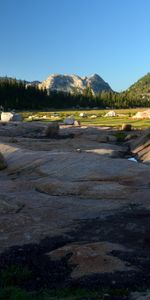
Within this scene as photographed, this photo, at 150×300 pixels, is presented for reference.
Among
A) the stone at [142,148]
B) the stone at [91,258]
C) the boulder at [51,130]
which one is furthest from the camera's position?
the boulder at [51,130]

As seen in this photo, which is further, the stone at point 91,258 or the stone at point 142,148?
the stone at point 142,148

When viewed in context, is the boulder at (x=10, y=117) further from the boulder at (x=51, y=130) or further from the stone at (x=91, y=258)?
the stone at (x=91, y=258)

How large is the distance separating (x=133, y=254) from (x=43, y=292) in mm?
5376

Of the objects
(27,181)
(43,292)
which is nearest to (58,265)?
(43,292)

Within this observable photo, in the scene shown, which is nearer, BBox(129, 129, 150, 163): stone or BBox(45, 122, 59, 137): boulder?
BBox(129, 129, 150, 163): stone

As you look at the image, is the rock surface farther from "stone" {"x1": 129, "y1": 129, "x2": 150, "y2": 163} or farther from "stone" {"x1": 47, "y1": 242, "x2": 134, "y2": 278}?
"stone" {"x1": 129, "y1": 129, "x2": 150, "y2": 163}

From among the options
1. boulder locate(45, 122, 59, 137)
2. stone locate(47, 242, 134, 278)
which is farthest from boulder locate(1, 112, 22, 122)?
stone locate(47, 242, 134, 278)

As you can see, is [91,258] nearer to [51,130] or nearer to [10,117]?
[51,130]

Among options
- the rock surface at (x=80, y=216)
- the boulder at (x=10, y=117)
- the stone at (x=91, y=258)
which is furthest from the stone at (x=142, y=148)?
the boulder at (x=10, y=117)

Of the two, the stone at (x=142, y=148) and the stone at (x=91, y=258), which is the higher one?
the stone at (x=91, y=258)

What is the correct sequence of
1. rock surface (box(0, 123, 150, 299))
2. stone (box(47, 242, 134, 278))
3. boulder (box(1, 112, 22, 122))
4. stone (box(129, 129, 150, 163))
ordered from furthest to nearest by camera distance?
boulder (box(1, 112, 22, 122)) < stone (box(129, 129, 150, 163)) < rock surface (box(0, 123, 150, 299)) < stone (box(47, 242, 134, 278))

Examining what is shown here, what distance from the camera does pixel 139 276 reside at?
1794 centimetres

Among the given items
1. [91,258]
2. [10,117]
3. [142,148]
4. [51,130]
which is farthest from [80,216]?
[10,117]

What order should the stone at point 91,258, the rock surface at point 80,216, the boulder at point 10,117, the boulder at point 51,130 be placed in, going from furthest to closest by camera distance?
the boulder at point 10,117 → the boulder at point 51,130 → the rock surface at point 80,216 → the stone at point 91,258
